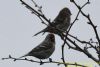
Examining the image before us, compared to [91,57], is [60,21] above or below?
above

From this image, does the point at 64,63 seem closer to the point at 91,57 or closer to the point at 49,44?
the point at 91,57

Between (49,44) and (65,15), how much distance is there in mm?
1309

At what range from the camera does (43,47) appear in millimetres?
9406

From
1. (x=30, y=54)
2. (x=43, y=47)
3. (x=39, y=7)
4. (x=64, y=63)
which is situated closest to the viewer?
(x=64, y=63)

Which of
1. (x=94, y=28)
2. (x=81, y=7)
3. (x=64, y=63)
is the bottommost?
(x=64, y=63)

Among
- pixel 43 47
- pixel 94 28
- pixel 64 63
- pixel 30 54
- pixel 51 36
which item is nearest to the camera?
pixel 64 63

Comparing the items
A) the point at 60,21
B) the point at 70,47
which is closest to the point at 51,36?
the point at 60,21

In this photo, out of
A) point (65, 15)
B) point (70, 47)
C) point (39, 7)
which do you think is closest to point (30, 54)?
point (65, 15)

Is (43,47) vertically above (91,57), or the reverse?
(43,47)

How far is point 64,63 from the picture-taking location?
3875mm

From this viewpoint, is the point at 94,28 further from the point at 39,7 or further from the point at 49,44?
the point at 49,44

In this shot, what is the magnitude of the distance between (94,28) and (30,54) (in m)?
4.71

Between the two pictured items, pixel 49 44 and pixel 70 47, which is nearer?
pixel 70 47

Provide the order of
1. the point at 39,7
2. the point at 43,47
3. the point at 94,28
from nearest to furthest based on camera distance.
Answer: the point at 94,28
the point at 39,7
the point at 43,47
